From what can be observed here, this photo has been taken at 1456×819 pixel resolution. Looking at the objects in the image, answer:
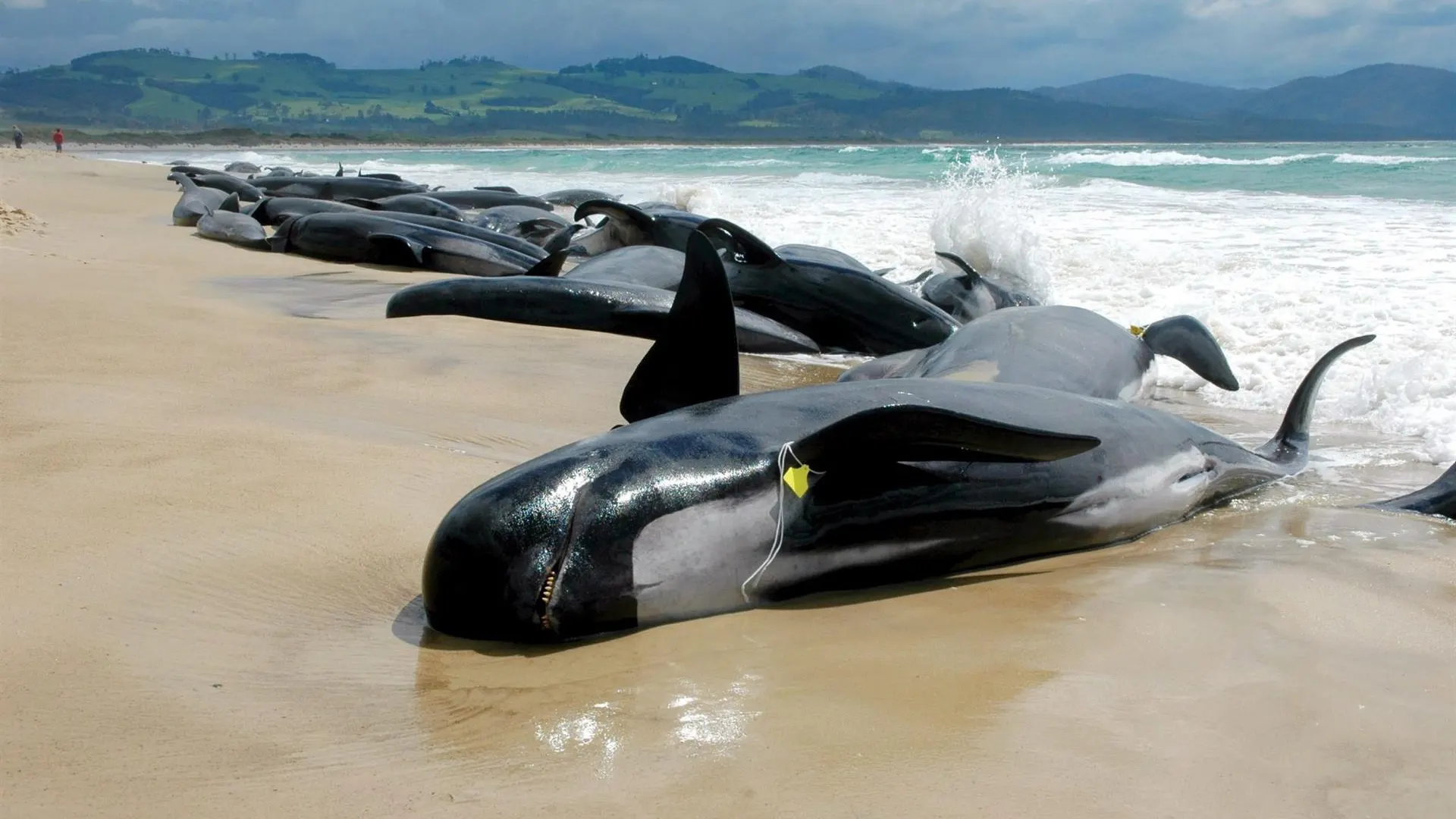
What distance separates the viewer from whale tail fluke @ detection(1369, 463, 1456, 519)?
4375mm

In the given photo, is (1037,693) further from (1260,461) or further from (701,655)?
(1260,461)

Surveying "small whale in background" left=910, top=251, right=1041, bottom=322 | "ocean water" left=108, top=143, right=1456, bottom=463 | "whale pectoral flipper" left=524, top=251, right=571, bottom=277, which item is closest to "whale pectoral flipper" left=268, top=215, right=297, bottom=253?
"whale pectoral flipper" left=524, top=251, right=571, bottom=277

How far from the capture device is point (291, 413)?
468 centimetres

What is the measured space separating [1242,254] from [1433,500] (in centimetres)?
767

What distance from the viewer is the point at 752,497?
336cm

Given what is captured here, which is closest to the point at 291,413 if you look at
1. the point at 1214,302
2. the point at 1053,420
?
the point at 1053,420

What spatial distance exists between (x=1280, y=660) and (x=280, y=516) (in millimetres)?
2593

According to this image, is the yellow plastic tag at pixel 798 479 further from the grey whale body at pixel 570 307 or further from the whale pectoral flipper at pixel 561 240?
the whale pectoral flipper at pixel 561 240

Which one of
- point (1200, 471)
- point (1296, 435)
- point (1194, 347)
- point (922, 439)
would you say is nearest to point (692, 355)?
point (922, 439)

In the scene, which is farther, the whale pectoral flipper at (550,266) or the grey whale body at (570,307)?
the whale pectoral flipper at (550,266)

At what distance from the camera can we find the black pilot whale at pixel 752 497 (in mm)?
3020

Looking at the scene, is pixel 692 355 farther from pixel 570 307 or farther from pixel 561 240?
pixel 561 240

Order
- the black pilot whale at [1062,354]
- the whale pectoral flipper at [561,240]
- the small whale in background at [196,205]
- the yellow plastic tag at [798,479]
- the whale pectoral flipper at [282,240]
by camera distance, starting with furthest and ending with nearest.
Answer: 1. the small whale in background at [196,205]
2. the whale pectoral flipper at [561,240]
3. the whale pectoral flipper at [282,240]
4. the black pilot whale at [1062,354]
5. the yellow plastic tag at [798,479]

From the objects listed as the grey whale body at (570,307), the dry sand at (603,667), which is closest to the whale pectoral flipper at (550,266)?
the grey whale body at (570,307)
